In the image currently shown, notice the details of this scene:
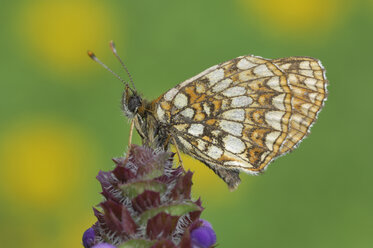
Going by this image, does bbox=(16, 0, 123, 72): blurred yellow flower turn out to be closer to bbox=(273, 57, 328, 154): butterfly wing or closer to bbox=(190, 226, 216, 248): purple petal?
bbox=(273, 57, 328, 154): butterfly wing

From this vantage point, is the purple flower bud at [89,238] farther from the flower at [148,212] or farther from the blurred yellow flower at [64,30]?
the blurred yellow flower at [64,30]

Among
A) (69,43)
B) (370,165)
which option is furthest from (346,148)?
(69,43)

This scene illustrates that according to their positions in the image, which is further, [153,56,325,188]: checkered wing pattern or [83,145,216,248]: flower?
[153,56,325,188]: checkered wing pattern

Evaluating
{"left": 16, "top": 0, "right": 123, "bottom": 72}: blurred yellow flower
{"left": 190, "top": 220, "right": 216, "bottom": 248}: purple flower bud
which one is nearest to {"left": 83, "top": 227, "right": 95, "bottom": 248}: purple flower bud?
{"left": 190, "top": 220, "right": 216, "bottom": 248}: purple flower bud

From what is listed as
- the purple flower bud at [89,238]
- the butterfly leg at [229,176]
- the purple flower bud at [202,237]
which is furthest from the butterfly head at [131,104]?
the purple flower bud at [202,237]

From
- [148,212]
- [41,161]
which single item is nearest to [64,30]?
[41,161]

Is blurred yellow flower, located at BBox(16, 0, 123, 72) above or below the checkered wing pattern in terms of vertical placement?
above

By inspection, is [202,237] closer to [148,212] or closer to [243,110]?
[148,212]
